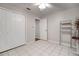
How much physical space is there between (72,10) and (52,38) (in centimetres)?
195

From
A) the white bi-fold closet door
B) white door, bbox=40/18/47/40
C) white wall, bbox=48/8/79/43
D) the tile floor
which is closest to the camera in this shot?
the tile floor

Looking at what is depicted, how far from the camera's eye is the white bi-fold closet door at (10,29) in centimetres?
255

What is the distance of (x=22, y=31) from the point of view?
3.47 meters

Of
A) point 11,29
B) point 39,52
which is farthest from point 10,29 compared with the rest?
point 39,52

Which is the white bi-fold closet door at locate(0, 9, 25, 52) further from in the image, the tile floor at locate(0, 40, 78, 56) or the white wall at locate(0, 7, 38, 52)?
the tile floor at locate(0, 40, 78, 56)

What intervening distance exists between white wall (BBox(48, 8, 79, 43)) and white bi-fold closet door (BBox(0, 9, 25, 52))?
1.86 m

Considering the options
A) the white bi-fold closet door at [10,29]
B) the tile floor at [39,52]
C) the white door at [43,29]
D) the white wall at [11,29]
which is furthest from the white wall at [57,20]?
the white bi-fold closet door at [10,29]

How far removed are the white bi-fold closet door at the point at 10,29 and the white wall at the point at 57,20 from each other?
73.3 inches

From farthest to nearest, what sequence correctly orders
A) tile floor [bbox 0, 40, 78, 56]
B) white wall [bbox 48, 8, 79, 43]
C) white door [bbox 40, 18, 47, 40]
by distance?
white door [bbox 40, 18, 47, 40]
white wall [bbox 48, 8, 79, 43]
tile floor [bbox 0, 40, 78, 56]

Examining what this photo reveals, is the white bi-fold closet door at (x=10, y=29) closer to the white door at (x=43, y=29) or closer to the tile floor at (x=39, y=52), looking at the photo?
the tile floor at (x=39, y=52)

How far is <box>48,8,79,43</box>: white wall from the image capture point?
3304mm

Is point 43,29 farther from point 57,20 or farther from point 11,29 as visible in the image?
point 11,29

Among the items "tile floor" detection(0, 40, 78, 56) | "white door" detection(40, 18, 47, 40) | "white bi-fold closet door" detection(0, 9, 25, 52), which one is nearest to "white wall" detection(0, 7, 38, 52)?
"white bi-fold closet door" detection(0, 9, 25, 52)

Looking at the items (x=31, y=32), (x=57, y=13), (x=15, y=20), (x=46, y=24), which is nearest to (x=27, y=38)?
(x=31, y=32)
